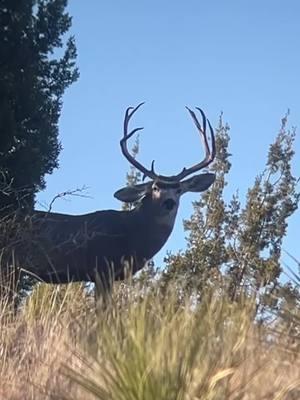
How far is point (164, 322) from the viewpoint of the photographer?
598 centimetres

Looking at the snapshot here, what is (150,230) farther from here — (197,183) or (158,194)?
(197,183)

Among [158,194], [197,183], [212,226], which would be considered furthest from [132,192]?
[212,226]

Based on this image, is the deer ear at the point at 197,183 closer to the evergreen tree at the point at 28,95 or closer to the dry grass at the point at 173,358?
the evergreen tree at the point at 28,95

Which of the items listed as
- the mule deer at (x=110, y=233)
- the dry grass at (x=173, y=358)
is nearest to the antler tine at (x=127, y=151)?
the mule deer at (x=110, y=233)

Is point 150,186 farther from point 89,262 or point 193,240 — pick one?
point 193,240

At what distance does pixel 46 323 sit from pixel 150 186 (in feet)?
21.0

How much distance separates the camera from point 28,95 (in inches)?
605

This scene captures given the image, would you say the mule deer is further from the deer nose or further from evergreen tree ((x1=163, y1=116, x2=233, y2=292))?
evergreen tree ((x1=163, y1=116, x2=233, y2=292))

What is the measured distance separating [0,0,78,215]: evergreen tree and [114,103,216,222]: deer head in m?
1.32

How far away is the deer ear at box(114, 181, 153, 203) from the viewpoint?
14.4 m

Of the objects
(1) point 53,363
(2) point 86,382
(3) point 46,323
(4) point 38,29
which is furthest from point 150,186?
(2) point 86,382

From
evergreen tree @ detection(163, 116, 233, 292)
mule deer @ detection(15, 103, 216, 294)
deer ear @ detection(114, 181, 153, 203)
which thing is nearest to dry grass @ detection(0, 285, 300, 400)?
mule deer @ detection(15, 103, 216, 294)

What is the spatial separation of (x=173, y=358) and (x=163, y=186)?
849 cm

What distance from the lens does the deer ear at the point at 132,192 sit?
47.2ft
